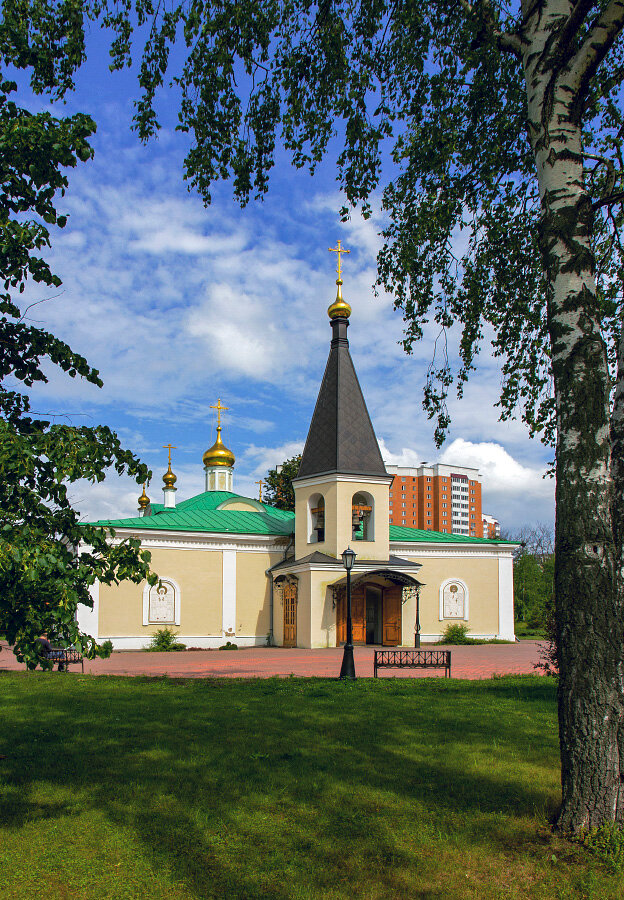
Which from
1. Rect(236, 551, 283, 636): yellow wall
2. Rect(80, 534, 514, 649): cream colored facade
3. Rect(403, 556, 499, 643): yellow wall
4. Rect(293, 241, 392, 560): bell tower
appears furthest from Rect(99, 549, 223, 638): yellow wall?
Rect(403, 556, 499, 643): yellow wall

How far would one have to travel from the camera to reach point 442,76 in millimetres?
7117

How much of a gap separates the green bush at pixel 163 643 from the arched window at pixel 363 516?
23.5 ft

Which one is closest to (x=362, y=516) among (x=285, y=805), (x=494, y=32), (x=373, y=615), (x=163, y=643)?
(x=373, y=615)

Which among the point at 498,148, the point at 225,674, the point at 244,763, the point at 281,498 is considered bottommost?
the point at 225,674

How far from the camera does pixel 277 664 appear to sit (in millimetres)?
17391

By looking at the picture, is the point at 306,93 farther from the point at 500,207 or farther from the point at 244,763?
the point at 244,763

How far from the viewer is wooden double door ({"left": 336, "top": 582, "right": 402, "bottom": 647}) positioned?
78.3 feet

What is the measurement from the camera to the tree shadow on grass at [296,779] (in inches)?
164

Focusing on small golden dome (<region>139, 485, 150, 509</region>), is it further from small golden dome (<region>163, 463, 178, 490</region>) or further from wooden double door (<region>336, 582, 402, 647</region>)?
wooden double door (<region>336, 582, 402, 647</region>)

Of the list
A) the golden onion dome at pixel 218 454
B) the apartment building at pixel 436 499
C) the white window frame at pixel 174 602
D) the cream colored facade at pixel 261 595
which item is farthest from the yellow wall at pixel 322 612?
the apartment building at pixel 436 499

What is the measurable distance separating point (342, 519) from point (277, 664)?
24.9ft

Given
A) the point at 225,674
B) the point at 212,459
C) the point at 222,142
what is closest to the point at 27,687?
the point at 225,674

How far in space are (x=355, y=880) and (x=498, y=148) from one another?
23.1ft

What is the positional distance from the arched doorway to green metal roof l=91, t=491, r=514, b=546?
2.90m
